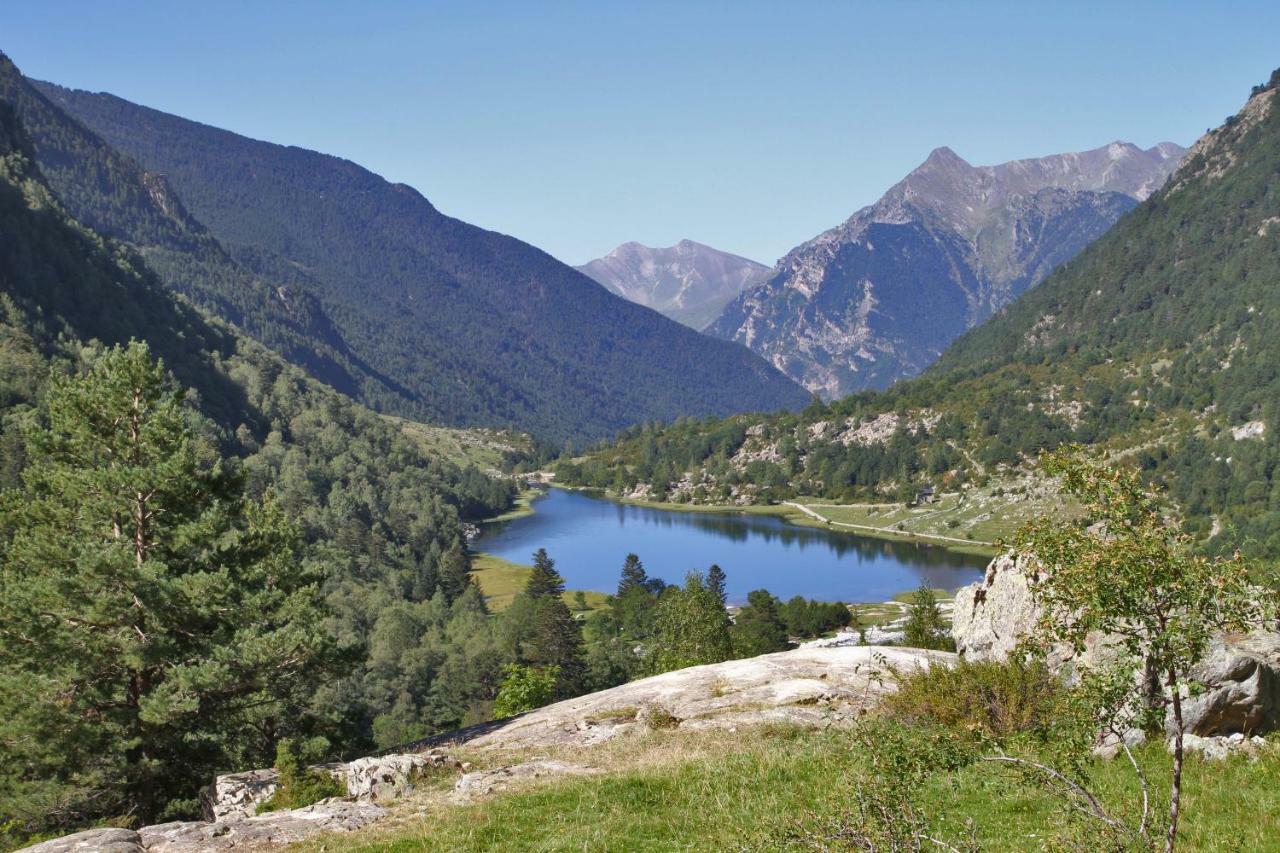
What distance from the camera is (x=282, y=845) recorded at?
55.6ft

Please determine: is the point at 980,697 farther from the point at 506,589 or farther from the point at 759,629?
the point at 506,589

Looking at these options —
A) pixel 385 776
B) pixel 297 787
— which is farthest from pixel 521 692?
pixel 385 776

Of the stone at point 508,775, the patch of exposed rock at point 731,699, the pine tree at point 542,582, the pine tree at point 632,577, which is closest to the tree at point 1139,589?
the stone at point 508,775

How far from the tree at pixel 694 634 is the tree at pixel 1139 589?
237 ft

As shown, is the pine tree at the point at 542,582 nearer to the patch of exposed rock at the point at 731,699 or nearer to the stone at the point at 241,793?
the patch of exposed rock at the point at 731,699

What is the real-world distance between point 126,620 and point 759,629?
99015mm

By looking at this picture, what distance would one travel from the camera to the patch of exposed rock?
26.5 meters

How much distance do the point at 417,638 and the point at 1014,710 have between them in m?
122

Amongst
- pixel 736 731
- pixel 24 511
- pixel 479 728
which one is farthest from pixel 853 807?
pixel 24 511

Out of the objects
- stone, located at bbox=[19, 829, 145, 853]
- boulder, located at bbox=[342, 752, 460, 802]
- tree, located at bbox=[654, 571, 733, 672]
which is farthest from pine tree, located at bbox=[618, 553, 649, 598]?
stone, located at bbox=[19, 829, 145, 853]

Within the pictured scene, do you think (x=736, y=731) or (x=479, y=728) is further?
(x=479, y=728)

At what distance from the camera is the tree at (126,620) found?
27.9 metres

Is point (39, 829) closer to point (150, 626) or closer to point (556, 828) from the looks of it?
point (150, 626)

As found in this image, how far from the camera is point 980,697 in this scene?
2195 cm
